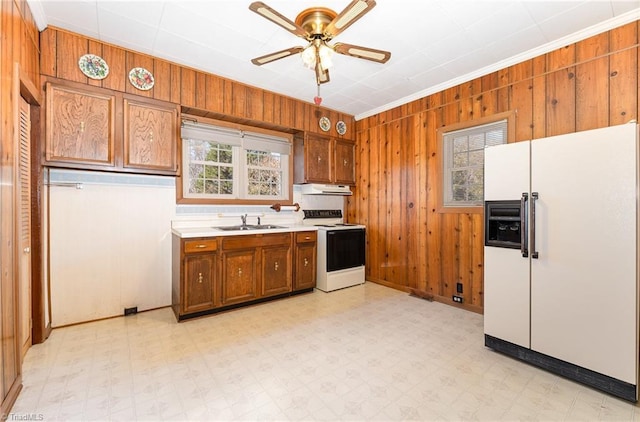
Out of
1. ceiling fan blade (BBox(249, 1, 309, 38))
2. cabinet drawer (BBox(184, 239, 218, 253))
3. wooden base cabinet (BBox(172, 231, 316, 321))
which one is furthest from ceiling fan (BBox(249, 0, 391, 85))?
wooden base cabinet (BBox(172, 231, 316, 321))

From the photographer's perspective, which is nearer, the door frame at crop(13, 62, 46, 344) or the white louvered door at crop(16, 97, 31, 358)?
the white louvered door at crop(16, 97, 31, 358)

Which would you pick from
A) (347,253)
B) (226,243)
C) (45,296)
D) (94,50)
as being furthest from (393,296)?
→ (94,50)

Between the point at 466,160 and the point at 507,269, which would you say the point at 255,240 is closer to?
the point at 507,269

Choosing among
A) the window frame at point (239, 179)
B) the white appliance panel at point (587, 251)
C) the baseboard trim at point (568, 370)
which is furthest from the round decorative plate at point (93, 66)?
the baseboard trim at point (568, 370)

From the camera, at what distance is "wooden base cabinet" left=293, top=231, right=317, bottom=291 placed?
3943mm

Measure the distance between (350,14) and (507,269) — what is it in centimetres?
233

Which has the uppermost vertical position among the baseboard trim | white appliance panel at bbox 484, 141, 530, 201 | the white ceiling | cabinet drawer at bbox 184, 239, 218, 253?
the white ceiling

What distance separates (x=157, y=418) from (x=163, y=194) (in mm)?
2474

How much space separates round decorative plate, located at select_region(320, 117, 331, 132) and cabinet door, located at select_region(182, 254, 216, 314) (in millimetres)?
2683

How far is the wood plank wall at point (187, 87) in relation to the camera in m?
2.65

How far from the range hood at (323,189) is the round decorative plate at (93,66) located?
282cm

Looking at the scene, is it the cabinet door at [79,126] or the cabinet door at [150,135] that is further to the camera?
the cabinet door at [150,135]

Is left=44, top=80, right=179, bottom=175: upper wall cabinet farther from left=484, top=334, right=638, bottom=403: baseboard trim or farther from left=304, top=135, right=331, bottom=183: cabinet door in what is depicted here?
left=484, top=334, right=638, bottom=403: baseboard trim

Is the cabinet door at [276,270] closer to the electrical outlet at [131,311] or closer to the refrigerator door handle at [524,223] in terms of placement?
the electrical outlet at [131,311]
